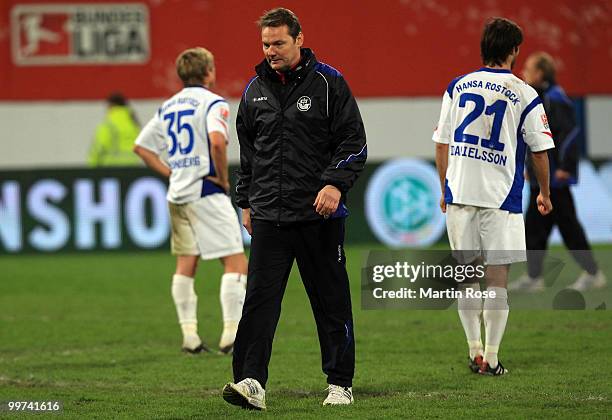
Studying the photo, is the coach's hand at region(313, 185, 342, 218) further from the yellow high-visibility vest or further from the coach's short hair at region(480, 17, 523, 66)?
the yellow high-visibility vest

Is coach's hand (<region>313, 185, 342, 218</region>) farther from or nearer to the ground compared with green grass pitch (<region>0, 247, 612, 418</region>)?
farther from the ground

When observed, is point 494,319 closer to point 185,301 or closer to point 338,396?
point 338,396

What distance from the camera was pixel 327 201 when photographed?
6312 mm

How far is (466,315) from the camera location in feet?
25.1

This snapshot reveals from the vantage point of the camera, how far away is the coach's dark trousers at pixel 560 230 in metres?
11.4

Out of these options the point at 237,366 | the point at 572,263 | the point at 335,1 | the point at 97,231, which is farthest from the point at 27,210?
the point at 237,366

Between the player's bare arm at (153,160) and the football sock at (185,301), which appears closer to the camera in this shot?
the football sock at (185,301)

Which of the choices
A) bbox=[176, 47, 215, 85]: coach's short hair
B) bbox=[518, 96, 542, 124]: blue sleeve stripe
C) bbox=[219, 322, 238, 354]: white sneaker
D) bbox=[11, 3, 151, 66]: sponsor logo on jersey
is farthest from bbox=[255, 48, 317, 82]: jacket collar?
bbox=[11, 3, 151, 66]: sponsor logo on jersey

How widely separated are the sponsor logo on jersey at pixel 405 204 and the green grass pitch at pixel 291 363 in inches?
122

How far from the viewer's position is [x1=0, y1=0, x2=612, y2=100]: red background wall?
22.5 m

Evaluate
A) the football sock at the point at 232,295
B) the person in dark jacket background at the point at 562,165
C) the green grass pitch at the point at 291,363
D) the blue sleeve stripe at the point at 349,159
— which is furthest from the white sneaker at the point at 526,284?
the blue sleeve stripe at the point at 349,159

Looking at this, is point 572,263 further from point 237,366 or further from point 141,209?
point 237,366

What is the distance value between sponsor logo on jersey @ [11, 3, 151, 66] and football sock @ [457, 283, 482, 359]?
1577 centimetres

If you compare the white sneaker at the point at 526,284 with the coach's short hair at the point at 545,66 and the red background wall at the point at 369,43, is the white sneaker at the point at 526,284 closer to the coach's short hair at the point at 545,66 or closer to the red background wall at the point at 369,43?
the coach's short hair at the point at 545,66
